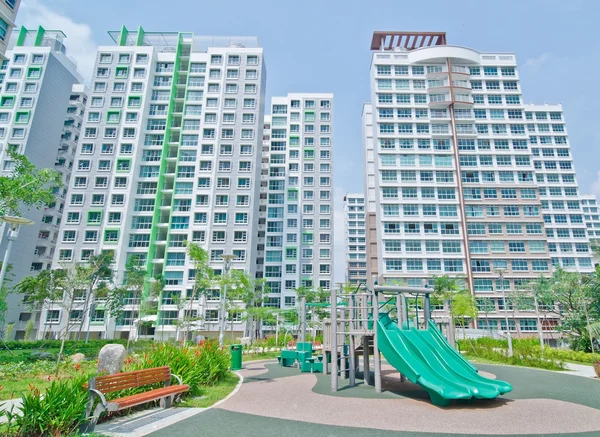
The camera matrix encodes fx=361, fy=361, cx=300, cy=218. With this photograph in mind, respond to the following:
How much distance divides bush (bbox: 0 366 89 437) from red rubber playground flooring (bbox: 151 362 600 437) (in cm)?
164

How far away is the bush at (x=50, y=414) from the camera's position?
649 centimetres

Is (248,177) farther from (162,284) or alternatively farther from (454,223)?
(454,223)

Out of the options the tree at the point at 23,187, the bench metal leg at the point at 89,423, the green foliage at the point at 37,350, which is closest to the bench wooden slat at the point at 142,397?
the bench metal leg at the point at 89,423

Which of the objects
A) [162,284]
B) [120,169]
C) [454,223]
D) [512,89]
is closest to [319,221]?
[454,223]

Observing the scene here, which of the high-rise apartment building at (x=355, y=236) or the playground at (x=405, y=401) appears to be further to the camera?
the high-rise apartment building at (x=355, y=236)

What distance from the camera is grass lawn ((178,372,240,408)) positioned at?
32.1 feet

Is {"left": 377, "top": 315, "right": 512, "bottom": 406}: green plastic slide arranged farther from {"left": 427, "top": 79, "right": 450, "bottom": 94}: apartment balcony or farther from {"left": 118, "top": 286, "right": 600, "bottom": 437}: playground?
{"left": 427, "top": 79, "right": 450, "bottom": 94}: apartment balcony

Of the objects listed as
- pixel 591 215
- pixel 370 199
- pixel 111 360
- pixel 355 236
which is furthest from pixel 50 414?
pixel 355 236

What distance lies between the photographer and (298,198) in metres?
66.9

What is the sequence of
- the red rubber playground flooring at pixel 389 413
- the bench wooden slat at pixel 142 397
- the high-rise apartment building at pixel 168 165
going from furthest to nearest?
the high-rise apartment building at pixel 168 165, the red rubber playground flooring at pixel 389 413, the bench wooden slat at pixel 142 397

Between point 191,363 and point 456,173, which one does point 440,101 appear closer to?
point 456,173

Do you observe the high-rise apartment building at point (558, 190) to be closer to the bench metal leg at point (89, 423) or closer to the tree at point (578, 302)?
the tree at point (578, 302)

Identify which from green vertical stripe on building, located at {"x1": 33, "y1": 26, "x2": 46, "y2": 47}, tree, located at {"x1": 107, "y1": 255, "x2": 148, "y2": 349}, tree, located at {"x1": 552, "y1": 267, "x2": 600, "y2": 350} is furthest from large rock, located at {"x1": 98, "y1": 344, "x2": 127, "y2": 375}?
green vertical stripe on building, located at {"x1": 33, "y1": 26, "x2": 46, "y2": 47}

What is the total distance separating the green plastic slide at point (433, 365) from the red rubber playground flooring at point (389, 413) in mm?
454
